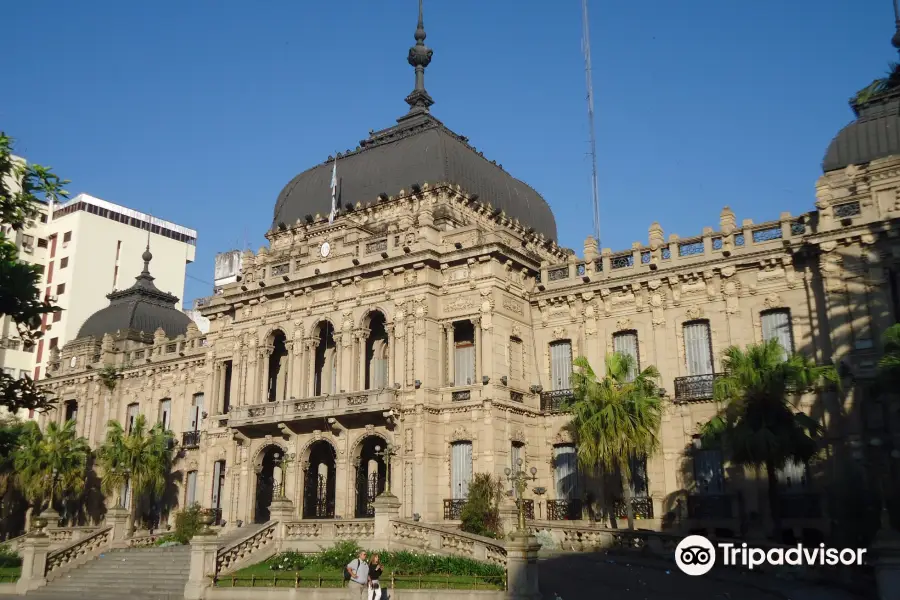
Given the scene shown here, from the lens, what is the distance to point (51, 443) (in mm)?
48125

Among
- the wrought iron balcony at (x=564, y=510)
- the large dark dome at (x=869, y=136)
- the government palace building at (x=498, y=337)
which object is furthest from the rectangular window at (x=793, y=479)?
the large dark dome at (x=869, y=136)

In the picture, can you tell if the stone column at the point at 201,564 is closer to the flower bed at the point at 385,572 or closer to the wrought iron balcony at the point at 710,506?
the flower bed at the point at 385,572

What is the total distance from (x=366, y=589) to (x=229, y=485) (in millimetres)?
19485

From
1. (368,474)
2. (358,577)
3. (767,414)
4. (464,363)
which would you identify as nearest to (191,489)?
(368,474)

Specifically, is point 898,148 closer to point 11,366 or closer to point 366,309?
point 366,309

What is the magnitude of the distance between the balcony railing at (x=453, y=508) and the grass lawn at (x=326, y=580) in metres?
6.72

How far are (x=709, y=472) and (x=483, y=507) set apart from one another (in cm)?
851

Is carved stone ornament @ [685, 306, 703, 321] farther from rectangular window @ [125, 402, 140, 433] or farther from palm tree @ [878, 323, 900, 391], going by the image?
rectangular window @ [125, 402, 140, 433]

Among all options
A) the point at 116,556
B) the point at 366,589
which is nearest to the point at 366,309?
the point at 116,556

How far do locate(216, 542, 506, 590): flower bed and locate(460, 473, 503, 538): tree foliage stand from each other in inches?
138

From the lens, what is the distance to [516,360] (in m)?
37.2

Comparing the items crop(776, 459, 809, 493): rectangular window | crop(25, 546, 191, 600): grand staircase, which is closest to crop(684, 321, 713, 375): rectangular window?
crop(776, 459, 809, 493): rectangular window

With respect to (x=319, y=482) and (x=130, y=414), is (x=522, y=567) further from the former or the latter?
(x=130, y=414)

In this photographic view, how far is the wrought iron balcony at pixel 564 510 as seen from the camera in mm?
35188
